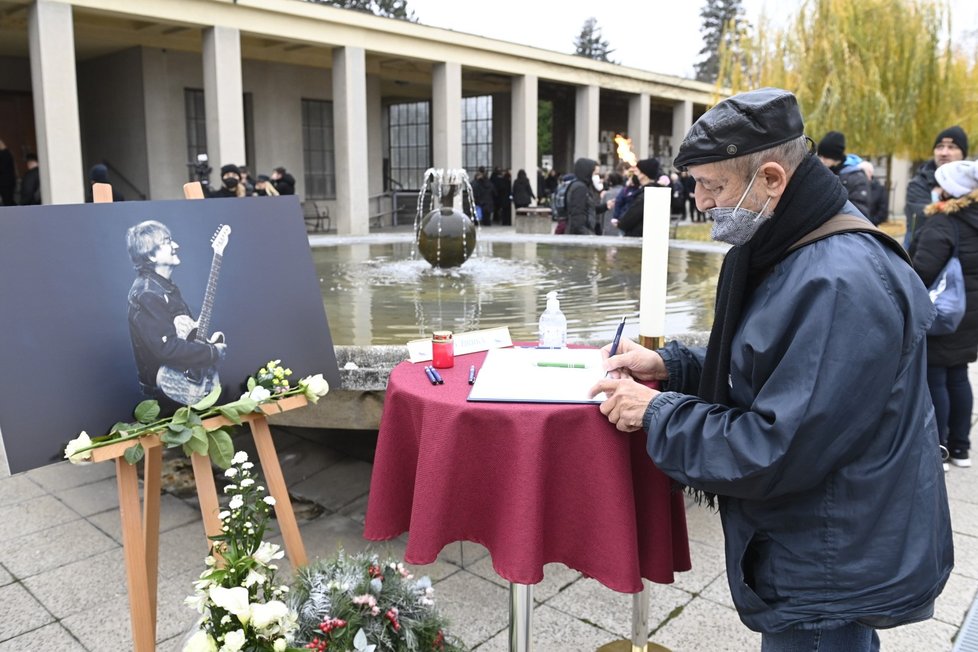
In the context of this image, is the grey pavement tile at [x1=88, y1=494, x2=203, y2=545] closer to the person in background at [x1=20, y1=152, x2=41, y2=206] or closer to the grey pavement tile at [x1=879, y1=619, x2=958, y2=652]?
the grey pavement tile at [x1=879, y1=619, x2=958, y2=652]

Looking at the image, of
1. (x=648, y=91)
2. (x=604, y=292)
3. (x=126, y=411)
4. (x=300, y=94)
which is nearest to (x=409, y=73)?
(x=300, y=94)

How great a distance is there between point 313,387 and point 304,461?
224 centimetres

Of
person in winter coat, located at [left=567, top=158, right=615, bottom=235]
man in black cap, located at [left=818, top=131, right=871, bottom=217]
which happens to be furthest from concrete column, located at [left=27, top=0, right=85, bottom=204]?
man in black cap, located at [left=818, top=131, right=871, bottom=217]

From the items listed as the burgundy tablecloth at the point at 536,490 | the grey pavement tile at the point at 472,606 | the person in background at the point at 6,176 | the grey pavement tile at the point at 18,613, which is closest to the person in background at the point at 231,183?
the grey pavement tile at the point at 18,613

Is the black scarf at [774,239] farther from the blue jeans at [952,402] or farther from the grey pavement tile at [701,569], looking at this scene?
the blue jeans at [952,402]

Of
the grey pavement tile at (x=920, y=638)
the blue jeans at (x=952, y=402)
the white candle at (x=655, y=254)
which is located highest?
the white candle at (x=655, y=254)

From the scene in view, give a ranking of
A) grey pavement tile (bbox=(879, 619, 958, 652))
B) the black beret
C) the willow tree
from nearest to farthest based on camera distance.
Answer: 1. the black beret
2. grey pavement tile (bbox=(879, 619, 958, 652))
3. the willow tree

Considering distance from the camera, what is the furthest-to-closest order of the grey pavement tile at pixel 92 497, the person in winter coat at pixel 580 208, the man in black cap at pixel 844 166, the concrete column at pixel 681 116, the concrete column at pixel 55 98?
1. the concrete column at pixel 681 116
2. the concrete column at pixel 55 98
3. the person in winter coat at pixel 580 208
4. the man in black cap at pixel 844 166
5. the grey pavement tile at pixel 92 497

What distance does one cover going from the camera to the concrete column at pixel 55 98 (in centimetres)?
1375

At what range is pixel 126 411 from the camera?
8.47ft

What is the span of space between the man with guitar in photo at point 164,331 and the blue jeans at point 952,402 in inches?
168

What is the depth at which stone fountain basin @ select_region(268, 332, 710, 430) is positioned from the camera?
373cm

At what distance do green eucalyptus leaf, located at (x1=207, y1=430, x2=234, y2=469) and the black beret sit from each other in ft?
5.86

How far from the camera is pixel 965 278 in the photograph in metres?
4.73
